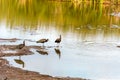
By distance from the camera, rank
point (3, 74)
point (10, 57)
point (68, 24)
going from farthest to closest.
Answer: point (68, 24) < point (10, 57) < point (3, 74)

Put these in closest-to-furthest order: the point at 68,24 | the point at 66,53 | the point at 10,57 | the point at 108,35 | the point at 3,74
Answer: the point at 3,74
the point at 10,57
the point at 66,53
the point at 108,35
the point at 68,24

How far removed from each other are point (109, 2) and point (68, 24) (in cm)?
4167

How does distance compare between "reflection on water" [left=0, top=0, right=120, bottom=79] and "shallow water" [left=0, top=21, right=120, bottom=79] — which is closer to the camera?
"shallow water" [left=0, top=21, right=120, bottom=79]

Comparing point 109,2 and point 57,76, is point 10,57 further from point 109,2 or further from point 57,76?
point 109,2

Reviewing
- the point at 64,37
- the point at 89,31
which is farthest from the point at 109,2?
the point at 64,37

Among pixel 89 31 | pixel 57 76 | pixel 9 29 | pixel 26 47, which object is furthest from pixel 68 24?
pixel 57 76

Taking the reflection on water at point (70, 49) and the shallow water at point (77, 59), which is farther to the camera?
the reflection on water at point (70, 49)

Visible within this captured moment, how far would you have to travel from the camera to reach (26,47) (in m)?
30.8

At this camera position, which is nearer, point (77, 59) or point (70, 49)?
point (77, 59)

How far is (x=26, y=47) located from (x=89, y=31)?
13.9m

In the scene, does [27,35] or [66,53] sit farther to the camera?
[27,35]

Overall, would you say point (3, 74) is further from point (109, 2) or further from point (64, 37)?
point (109, 2)

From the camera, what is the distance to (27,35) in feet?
125

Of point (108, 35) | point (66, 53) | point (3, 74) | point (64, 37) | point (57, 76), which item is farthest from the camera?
point (108, 35)
